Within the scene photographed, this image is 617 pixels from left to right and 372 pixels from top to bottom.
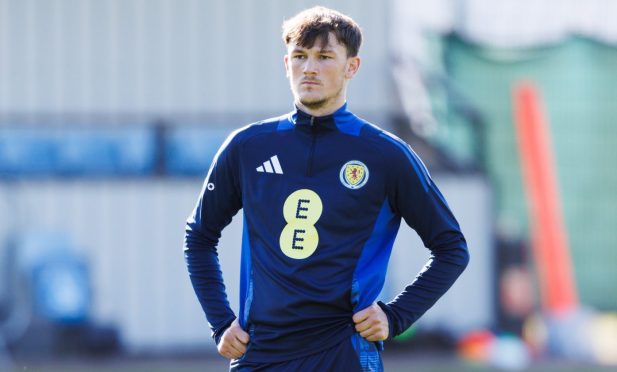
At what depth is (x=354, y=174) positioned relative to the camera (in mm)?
3754

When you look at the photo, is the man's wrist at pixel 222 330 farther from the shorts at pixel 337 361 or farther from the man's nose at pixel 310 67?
the man's nose at pixel 310 67

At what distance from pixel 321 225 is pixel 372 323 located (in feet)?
1.00

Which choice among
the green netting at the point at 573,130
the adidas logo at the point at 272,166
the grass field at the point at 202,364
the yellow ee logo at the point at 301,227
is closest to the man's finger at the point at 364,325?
the yellow ee logo at the point at 301,227

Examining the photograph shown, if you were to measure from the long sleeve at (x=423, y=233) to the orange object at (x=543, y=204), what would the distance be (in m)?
10.5

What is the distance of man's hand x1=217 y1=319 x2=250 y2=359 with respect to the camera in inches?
149

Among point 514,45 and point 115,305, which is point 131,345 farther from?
point 514,45

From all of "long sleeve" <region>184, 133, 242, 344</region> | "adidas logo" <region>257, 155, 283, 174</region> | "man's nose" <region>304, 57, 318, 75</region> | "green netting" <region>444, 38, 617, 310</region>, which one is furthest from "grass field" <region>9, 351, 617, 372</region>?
"man's nose" <region>304, 57, 318, 75</region>

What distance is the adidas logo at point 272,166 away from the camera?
12.5 ft

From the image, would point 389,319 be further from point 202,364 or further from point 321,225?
point 202,364

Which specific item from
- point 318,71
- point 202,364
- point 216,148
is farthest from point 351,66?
point 216,148

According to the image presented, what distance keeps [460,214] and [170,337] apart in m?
2.98

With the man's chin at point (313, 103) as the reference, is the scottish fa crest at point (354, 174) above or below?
below

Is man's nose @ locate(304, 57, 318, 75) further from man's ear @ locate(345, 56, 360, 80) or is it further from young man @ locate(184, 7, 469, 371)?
man's ear @ locate(345, 56, 360, 80)

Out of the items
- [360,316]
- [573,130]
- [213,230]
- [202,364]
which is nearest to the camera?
[360,316]
